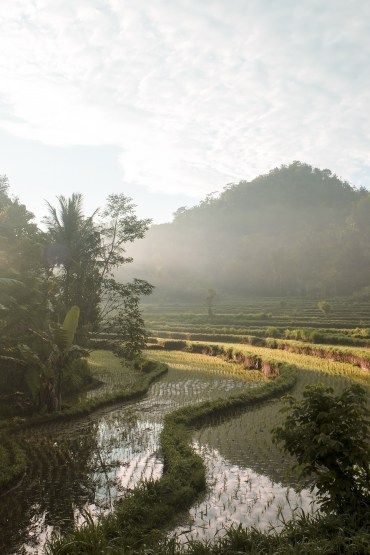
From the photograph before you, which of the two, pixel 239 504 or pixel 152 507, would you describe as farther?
pixel 239 504

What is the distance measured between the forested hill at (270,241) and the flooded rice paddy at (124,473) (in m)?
53.1

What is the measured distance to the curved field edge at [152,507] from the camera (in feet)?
16.0

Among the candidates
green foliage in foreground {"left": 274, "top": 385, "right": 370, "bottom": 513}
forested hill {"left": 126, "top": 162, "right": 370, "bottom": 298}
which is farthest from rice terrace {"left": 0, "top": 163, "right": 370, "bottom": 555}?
forested hill {"left": 126, "top": 162, "right": 370, "bottom": 298}

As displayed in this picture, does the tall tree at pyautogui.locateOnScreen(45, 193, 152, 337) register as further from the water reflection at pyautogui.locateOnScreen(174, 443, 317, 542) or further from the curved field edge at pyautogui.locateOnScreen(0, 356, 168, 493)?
the water reflection at pyautogui.locateOnScreen(174, 443, 317, 542)

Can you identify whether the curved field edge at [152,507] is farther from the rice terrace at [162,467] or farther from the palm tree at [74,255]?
the palm tree at [74,255]

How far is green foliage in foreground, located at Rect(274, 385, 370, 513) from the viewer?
5.35 meters

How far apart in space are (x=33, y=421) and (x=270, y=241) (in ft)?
302

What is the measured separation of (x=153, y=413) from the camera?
14055mm

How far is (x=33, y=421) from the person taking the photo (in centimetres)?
1244

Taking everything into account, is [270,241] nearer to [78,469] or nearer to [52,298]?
[52,298]

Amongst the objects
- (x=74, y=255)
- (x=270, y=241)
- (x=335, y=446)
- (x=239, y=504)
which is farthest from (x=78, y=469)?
(x=270, y=241)

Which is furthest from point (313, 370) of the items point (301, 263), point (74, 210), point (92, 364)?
point (301, 263)

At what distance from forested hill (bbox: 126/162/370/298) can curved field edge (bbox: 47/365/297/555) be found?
181ft

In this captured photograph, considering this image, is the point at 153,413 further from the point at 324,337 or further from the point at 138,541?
the point at 324,337
